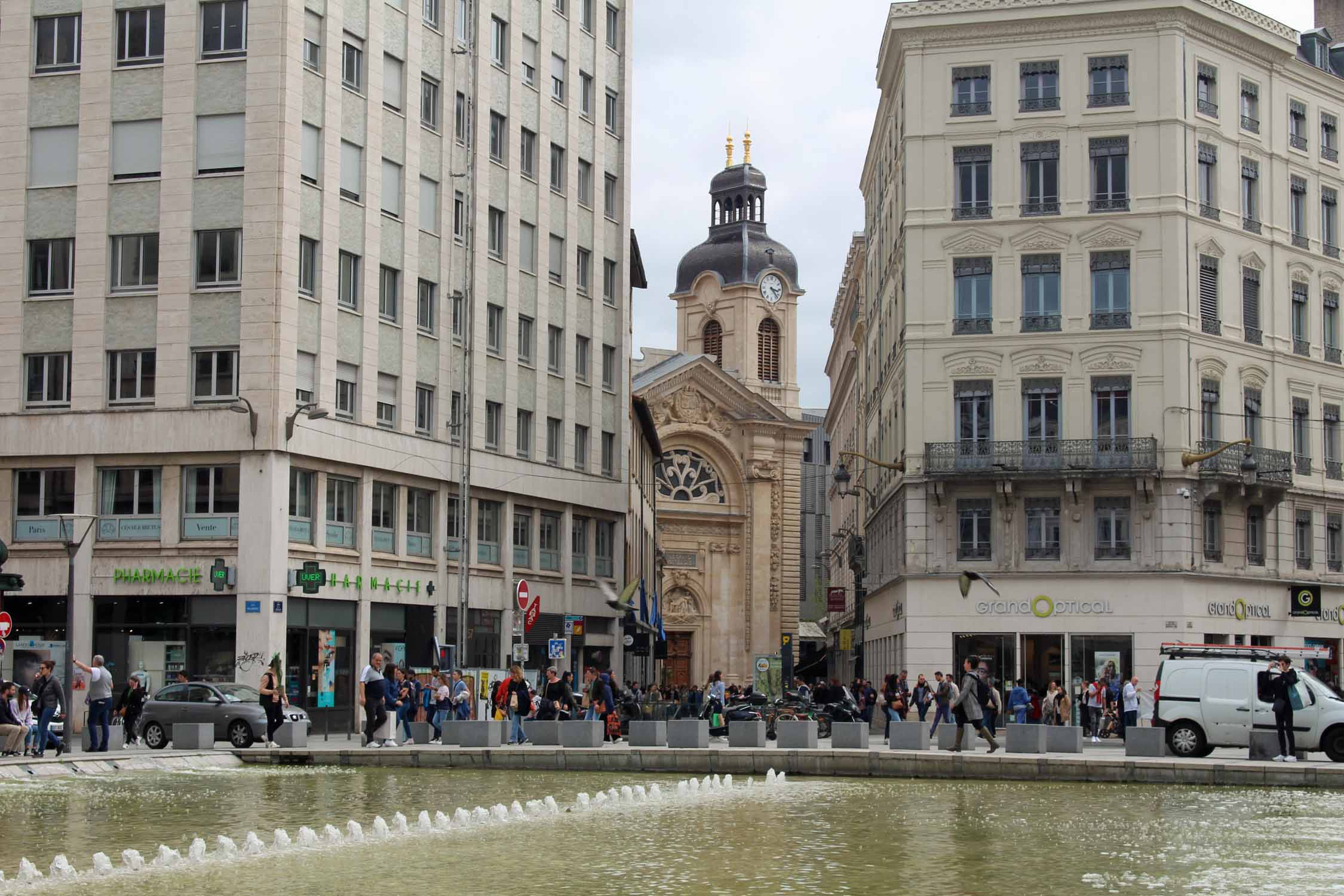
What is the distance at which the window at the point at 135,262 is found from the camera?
42844 millimetres

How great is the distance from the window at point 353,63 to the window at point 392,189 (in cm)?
212

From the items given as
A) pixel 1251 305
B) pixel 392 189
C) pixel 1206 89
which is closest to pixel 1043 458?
pixel 1251 305

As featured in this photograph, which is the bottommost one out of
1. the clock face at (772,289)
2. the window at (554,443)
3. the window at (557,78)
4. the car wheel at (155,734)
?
the car wheel at (155,734)

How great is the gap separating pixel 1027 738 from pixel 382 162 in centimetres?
2352

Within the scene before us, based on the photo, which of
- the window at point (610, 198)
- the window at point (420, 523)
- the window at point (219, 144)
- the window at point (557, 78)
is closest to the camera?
the window at point (219, 144)

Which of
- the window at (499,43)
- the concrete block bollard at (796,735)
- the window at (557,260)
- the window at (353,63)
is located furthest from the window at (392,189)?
the concrete block bollard at (796,735)

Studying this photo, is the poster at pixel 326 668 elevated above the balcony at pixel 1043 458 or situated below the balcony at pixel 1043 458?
below

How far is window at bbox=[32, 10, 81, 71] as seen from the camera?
43.8 metres

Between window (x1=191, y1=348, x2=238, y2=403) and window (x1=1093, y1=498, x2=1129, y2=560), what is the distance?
23.1 metres

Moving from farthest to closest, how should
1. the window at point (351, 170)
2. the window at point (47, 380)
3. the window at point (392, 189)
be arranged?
the window at point (392, 189) → the window at point (351, 170) → the window at point (47, 380)

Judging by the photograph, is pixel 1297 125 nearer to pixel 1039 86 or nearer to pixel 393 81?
pixel 1039 86

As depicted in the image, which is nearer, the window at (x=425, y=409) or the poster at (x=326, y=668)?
the poster at (x=326, y=668)

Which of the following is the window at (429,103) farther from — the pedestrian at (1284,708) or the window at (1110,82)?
the pedestrian at (1284,708)

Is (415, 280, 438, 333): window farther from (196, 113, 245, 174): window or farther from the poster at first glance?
the poster
